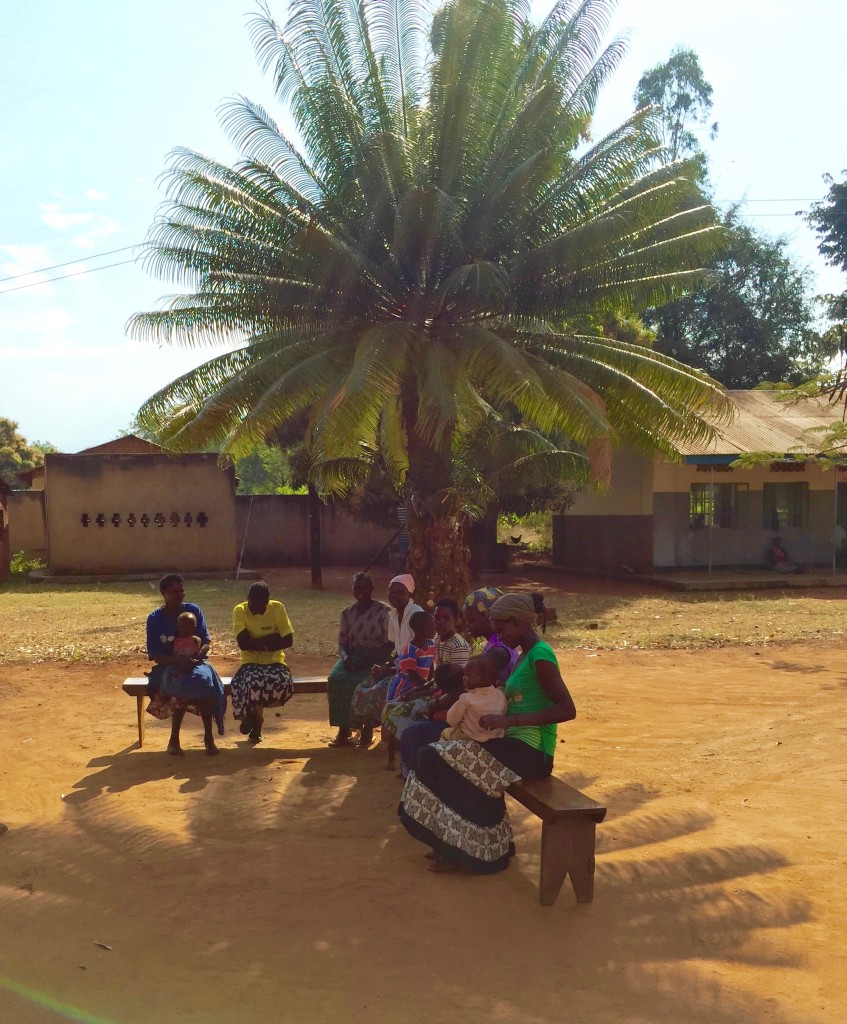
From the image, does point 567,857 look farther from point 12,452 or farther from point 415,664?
point 12,452

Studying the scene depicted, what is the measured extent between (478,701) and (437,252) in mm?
6841

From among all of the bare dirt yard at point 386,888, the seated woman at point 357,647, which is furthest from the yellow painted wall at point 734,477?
the seated woman at point 357,647

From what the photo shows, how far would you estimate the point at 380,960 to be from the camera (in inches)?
167

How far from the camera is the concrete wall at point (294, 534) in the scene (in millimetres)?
28281

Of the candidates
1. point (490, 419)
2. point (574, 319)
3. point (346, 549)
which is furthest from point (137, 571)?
point (574, 319)

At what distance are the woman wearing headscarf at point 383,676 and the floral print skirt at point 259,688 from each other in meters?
0.65

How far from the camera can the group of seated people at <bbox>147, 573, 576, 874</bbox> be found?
516cm

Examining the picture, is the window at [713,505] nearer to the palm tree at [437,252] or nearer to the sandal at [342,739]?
the palm tree at [437,252]

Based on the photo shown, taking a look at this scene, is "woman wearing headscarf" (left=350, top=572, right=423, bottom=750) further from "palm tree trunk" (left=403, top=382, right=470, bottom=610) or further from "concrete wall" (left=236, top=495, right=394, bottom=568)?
"concrete wall" (left=236, top=495, right=394, bottom=568)

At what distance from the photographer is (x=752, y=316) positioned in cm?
3450

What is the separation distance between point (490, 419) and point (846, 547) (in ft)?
43.0

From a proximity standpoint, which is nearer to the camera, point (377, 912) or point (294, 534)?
point (377, 912)

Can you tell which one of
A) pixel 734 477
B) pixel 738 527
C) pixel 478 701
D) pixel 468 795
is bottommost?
pixel 468 795

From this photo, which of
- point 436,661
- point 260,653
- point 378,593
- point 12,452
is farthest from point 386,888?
point 12,452
